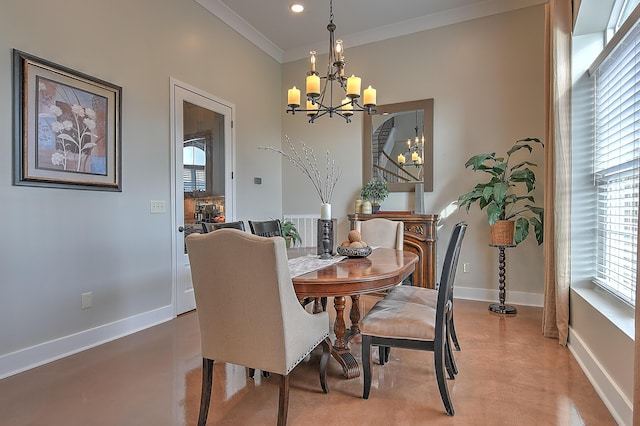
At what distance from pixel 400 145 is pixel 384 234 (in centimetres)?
159

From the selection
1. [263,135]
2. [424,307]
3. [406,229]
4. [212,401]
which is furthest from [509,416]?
[263,135]

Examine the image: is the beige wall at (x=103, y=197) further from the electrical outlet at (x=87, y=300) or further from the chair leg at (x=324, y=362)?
the chair leg at (x=324, y=362)

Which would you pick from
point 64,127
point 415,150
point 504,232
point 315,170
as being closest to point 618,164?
point 504,232

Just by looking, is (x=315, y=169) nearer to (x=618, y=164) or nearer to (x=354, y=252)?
(x=354, y=252)

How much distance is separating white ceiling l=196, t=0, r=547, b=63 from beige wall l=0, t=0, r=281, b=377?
346 mm

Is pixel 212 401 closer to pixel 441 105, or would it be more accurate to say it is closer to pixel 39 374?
pixel 39 374

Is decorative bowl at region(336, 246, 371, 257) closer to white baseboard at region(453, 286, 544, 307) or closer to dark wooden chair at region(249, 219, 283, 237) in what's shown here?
dark wooden chair at region(249, 219, 283, 237)

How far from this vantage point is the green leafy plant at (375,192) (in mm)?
4426

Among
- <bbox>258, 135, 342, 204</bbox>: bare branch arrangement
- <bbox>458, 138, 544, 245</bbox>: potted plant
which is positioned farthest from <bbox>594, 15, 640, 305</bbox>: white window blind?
<bbox>258, 135, 342, 204</bbox>: bare branch arrangement

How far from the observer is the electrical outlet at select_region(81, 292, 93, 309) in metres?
2.74

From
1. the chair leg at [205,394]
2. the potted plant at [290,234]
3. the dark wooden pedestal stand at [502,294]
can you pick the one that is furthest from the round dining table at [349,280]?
→ the potted plant at [290,234]

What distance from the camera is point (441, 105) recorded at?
4.27 meters

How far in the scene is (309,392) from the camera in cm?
204

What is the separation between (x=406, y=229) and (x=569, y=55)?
219cm
